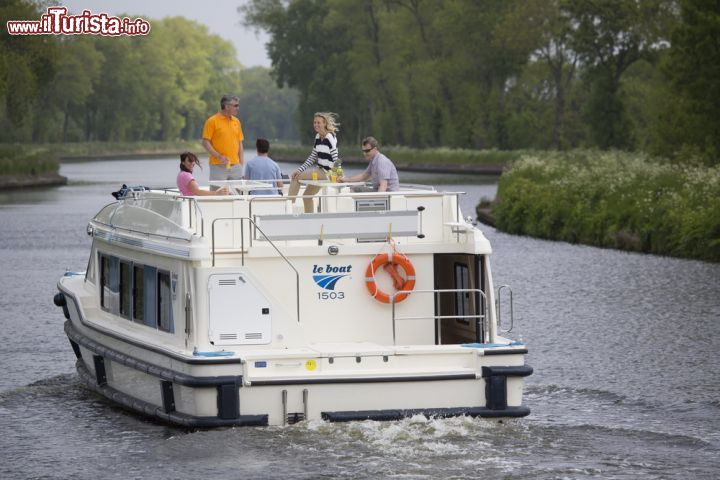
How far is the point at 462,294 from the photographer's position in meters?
17.7

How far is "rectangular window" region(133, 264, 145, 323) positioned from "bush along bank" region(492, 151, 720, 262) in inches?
815

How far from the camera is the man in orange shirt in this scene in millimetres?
20781

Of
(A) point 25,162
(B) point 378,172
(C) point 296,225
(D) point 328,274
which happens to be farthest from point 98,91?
(C) point 296,225

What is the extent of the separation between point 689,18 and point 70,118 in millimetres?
132944

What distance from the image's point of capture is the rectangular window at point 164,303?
56.5ft

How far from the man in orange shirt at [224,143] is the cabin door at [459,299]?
13.7ft

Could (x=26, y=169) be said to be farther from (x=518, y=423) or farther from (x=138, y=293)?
(x=518, y=423)

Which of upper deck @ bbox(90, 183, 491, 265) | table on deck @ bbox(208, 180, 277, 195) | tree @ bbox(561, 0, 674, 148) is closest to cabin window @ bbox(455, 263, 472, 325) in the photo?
upper deck @ bbox(90, 183, 491, 265)

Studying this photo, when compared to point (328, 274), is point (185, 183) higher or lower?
higher

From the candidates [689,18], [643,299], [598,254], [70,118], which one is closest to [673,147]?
[689,18]

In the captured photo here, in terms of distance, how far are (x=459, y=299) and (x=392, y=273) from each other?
1.06 meters

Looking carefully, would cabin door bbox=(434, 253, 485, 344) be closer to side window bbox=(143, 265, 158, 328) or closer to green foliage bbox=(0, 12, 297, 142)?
side window bbox=(143, 265, 158, 328)

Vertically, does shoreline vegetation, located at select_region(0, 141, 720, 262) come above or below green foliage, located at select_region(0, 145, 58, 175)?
below

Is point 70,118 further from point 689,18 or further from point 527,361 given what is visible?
point 527,361
